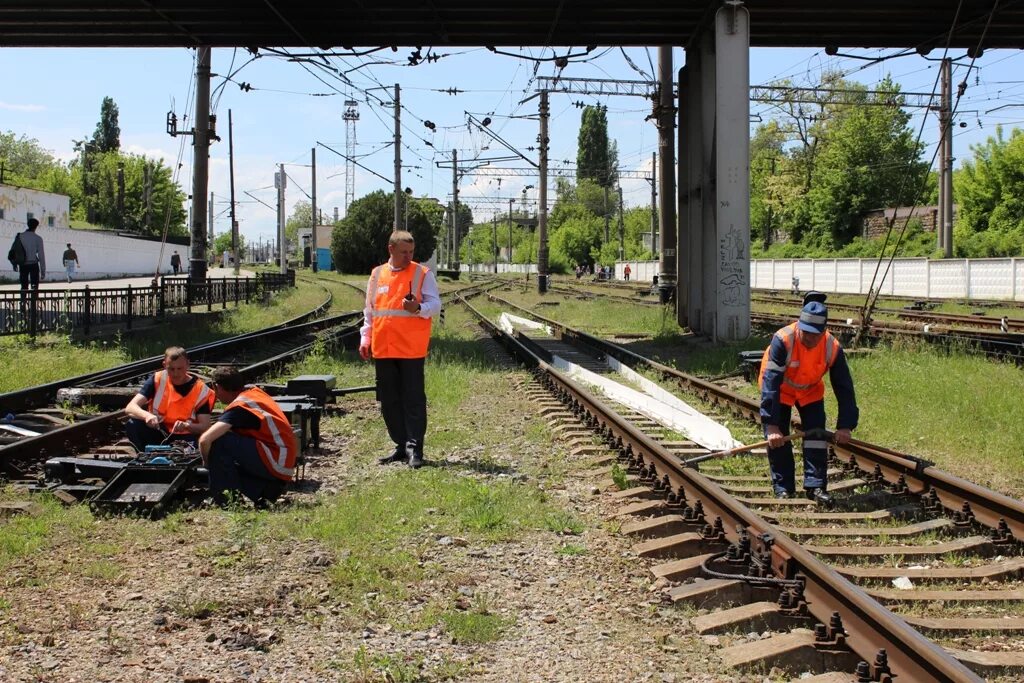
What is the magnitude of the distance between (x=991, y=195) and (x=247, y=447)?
5525cm

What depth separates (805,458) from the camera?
23.0 feet

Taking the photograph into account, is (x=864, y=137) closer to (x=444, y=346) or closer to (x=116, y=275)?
(x=116, y=275)

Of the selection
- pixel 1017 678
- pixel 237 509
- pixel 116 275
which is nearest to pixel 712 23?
pixel 237 509

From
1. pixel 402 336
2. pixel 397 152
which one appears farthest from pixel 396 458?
pixel 397 152

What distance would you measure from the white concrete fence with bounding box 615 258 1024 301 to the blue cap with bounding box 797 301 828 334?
1980 centimetres

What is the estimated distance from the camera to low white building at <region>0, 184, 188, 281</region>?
48912 mm

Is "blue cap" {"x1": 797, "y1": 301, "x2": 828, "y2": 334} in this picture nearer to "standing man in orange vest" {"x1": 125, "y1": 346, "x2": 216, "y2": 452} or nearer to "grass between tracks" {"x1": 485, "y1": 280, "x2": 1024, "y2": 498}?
"grass between tracks" {"x1": 485, "y1": 280, "x2": 1024, "y2": 498}

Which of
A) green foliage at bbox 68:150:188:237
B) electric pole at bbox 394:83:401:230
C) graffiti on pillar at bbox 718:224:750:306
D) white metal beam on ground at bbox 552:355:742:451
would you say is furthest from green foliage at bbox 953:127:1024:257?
green foliage at bbox 68:150:188:237

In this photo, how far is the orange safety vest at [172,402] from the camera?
8148 millimetres

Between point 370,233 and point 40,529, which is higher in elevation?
point 370,233

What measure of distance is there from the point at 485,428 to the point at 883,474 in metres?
4.34

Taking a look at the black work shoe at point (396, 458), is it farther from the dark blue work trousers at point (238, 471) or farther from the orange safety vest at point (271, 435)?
the dark blue work trousers at point (238, 471)

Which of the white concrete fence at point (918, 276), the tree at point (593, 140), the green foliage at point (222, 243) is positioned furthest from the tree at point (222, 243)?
the white concrete fence at point (918, 276)

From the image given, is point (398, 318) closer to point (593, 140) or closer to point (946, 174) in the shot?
point (946, 174)
